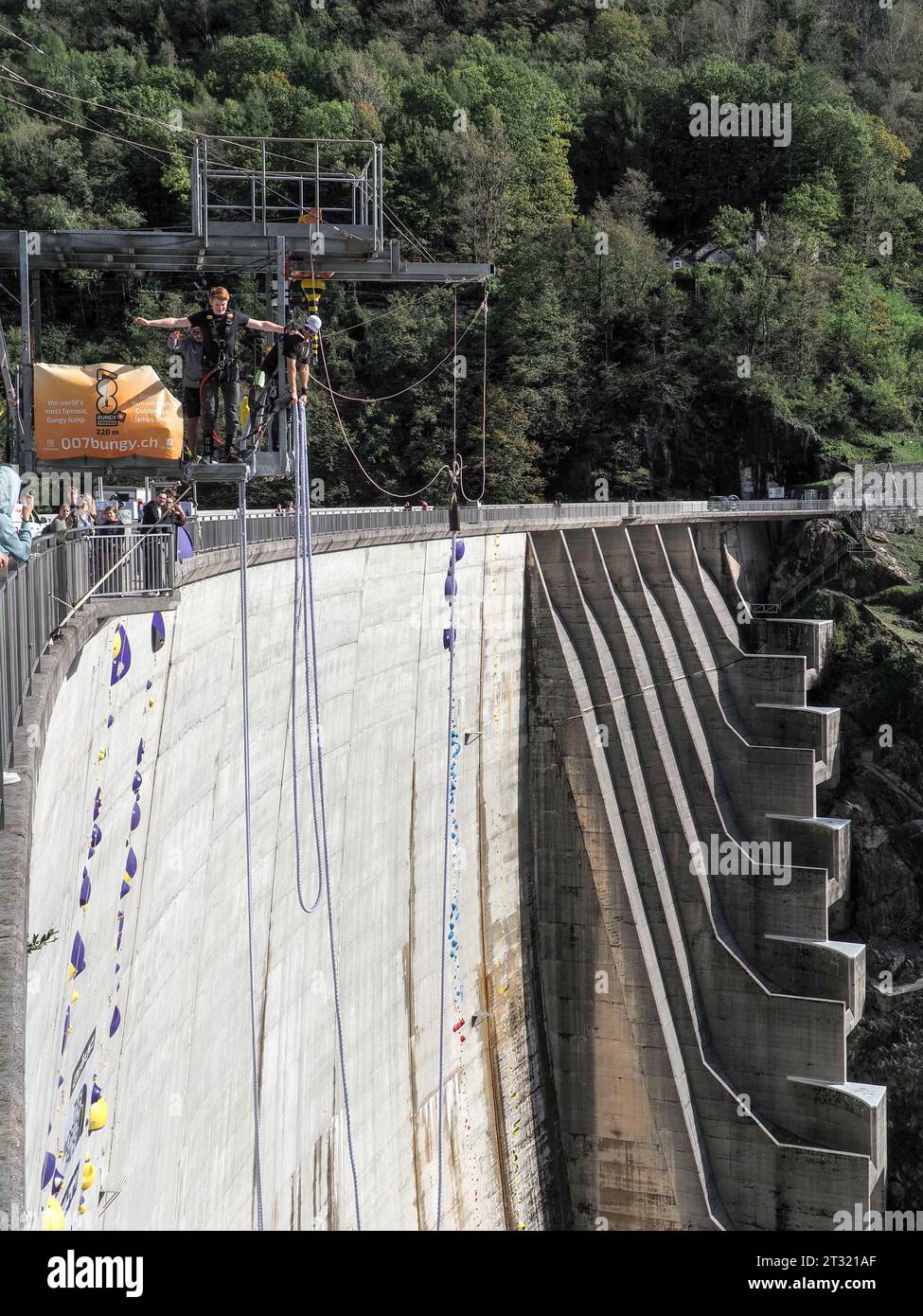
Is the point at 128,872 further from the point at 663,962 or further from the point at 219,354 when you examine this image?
the point at 663,962

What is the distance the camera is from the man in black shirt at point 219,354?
10184 mm

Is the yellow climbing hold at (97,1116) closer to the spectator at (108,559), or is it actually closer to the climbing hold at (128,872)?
the climbing hold at (128,872)

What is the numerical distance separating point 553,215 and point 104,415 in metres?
50.1

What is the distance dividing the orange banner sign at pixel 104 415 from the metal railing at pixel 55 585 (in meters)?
1.45

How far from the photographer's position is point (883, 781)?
114ft

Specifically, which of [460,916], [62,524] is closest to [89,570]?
[62,524]

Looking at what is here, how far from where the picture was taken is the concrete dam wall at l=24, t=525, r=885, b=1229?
920 cm

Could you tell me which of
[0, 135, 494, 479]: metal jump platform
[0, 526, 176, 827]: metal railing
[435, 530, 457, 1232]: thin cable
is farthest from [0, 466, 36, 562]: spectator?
[435, 530, 457, 1232]: thin cable

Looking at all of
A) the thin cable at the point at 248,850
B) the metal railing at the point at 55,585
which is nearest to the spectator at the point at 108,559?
the metal railing at the point at 55,585

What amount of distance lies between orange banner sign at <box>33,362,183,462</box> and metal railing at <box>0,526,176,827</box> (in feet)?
4.76
